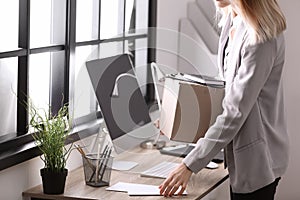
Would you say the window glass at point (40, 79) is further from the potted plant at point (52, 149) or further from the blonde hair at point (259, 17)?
the blonde hair at point (259, 17)

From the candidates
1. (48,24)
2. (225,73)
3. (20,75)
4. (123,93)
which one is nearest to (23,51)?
(20,75)

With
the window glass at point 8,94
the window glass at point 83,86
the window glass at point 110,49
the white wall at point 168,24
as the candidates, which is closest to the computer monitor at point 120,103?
the window glass at point 83,86

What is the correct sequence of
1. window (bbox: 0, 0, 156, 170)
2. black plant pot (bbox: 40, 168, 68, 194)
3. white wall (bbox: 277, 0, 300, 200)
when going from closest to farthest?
black plant pot (bbox: 40, 168, 68, 194) → window (bbox: 0, 0, 156, 170) → white wall (bbox: 277, 0, 300, 200)

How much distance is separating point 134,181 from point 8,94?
60cm

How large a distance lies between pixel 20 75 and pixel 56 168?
38cm

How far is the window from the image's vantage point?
2.69 meters

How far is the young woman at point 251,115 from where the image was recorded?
2.50 metres

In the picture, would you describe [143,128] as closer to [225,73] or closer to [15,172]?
[225,73]

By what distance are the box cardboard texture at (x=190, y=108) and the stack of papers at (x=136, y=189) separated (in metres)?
0.32

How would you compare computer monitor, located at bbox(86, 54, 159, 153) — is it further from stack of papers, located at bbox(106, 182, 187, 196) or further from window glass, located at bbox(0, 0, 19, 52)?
window glass, located at bbox(0, 0, 19, 52)

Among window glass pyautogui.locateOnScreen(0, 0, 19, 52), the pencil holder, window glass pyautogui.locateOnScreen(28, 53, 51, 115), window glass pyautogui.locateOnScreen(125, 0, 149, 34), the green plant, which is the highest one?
window glass pyautogui.locateOnScreen(0, 0, 19, 52)

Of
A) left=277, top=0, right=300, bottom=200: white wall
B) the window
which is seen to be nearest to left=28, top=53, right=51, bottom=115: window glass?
the window

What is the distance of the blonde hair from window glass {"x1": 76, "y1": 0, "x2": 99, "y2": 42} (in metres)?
0.99

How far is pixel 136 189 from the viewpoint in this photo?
8.94ft
